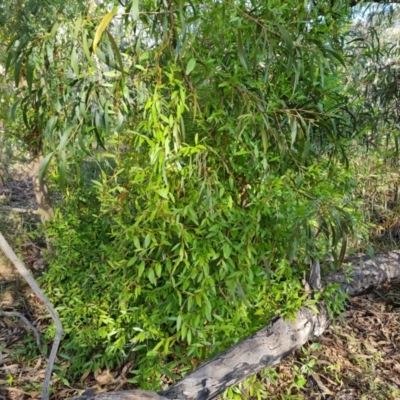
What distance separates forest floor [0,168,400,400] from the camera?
89.9 inches

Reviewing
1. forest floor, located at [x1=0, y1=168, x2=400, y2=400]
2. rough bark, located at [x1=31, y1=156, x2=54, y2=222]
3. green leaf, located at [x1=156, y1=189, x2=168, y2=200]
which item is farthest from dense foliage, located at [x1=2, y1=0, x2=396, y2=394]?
rough bark, located at [x1=31, y1=156, x2=54, y2=222]

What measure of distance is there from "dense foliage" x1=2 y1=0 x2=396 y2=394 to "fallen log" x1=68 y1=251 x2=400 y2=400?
98 mm

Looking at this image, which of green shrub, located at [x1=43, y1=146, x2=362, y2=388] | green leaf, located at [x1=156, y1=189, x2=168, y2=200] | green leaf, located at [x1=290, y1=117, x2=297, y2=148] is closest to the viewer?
green leaf, located at [x1=290, y1=117, x2=297, y2=148]

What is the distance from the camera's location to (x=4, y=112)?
2678 mm

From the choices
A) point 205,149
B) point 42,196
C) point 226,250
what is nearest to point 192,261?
point 226,250

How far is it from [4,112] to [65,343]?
5.33 ft

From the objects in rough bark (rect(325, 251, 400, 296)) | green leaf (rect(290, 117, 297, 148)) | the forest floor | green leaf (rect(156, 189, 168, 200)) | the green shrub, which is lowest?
the forest floor

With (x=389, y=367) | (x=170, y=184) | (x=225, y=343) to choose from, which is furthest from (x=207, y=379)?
(x=389, y=367)

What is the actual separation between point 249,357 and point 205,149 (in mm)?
1095

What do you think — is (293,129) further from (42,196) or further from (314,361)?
(42,196)

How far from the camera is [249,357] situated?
1.94 meters

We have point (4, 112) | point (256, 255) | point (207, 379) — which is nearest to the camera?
point (207, 379)

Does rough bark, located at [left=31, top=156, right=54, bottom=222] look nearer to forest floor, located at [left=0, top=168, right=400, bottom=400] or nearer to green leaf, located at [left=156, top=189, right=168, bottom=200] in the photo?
forest floor, located at [left=0, top=168, right=400, bottom=400]

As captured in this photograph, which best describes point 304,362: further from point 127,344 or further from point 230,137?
point 230,137
